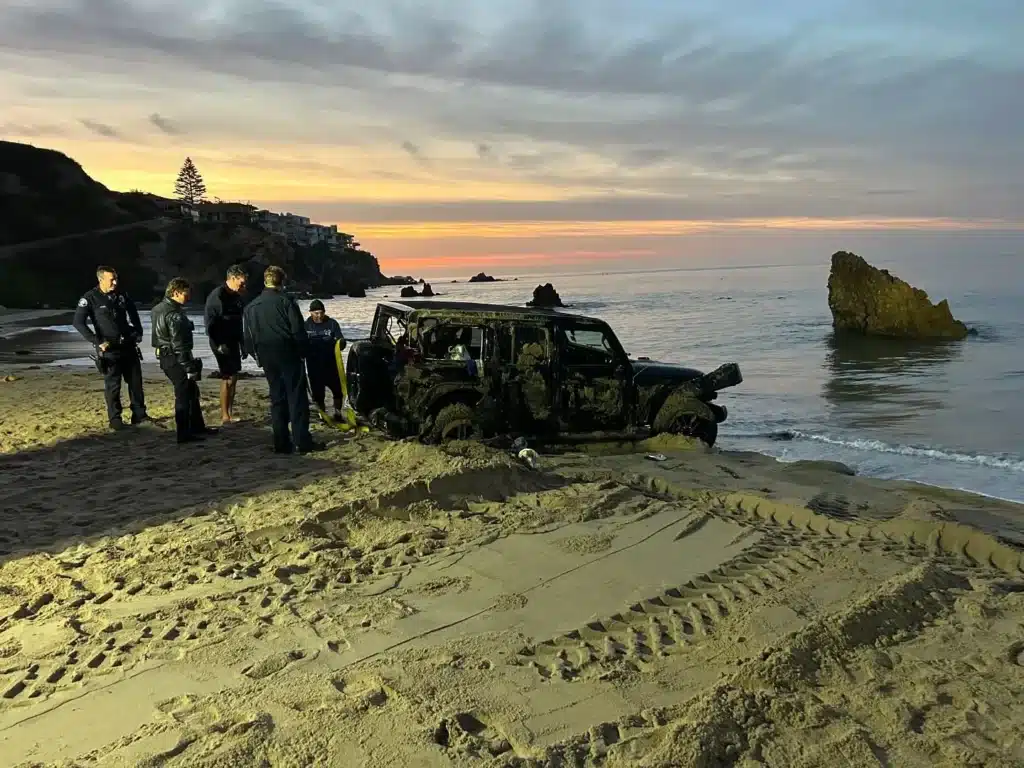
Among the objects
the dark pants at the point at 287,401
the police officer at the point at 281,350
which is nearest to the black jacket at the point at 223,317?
the police officer at the point at 281,350

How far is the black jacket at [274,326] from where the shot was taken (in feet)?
23.9

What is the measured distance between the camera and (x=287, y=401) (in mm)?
7531

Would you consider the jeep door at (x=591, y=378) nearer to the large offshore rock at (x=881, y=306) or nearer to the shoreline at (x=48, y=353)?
the shoreline at (x=48, y=353)

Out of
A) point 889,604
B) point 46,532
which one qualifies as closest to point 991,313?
point 889,604

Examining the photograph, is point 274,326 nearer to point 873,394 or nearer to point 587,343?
point 587,343

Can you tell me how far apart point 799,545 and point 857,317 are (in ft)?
99.9

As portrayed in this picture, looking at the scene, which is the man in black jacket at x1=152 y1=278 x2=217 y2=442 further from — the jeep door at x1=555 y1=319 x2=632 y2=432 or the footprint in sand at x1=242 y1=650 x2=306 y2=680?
the footprint in sand at x1=242 y1=650 x2=306 y2=680

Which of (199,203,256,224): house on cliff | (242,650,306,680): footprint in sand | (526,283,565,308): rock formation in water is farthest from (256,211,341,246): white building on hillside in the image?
(242,650,306,680): footprint in sand

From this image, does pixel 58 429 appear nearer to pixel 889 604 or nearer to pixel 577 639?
pixel 577 639

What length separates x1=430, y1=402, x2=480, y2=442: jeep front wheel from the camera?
26.8 ft

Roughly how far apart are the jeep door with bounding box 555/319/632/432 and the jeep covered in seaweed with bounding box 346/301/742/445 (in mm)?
12

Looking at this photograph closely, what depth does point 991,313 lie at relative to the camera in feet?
122

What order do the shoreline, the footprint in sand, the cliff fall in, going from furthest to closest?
1. the cliff
2. the shoreline
3. the footprint in sand

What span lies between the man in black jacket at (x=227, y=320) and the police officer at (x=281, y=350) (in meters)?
1.36
